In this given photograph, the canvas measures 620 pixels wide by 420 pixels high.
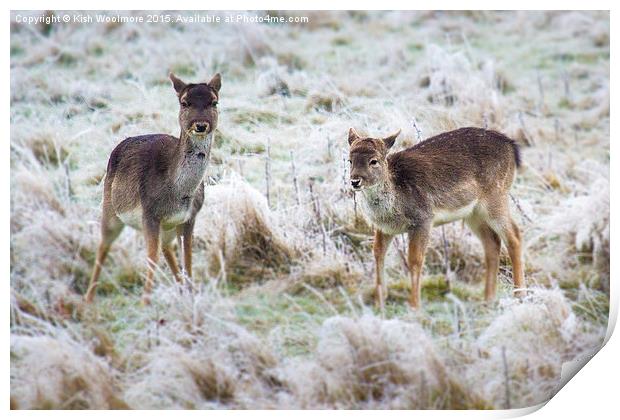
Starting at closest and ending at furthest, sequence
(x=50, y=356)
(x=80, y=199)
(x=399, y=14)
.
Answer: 1. (x=50, y=356)
2. (x=80, y=199)
3. (x=399, y=14)

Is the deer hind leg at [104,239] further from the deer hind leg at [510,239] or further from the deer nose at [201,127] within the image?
the deer hind leg at [510,239]

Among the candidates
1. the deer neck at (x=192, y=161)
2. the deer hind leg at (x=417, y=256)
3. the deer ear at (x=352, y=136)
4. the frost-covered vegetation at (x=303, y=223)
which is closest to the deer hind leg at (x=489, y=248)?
the frost-covered vegetation at (x=303, y=223)

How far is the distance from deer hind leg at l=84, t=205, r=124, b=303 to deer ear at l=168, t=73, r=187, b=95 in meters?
1.15

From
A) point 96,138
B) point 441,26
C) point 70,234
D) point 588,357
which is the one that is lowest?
point 588,357

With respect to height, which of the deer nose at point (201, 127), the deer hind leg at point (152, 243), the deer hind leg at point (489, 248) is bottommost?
the deer hind leg at point (489, 248)

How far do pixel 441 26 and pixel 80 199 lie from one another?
3629mm

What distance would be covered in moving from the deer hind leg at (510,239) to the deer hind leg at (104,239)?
3.15 metres

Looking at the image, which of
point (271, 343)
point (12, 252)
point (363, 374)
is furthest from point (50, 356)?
point (363, 374)

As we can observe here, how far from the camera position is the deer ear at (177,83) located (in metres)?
8.13

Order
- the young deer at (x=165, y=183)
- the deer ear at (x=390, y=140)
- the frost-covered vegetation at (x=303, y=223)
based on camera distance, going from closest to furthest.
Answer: the frost-covered vegetation at (x=303, y=223), the young deer at (x=165, y=183), the deer ear at (x=390, y=140)

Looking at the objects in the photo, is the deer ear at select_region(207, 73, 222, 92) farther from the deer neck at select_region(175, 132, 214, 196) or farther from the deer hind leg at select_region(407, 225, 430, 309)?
the deer hind leg at select_region(407, 225, 430, 309)

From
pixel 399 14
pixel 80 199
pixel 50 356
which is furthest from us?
pixel 399 14

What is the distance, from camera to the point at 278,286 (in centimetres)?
855

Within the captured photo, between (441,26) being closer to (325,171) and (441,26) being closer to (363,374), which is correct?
(325,171)
